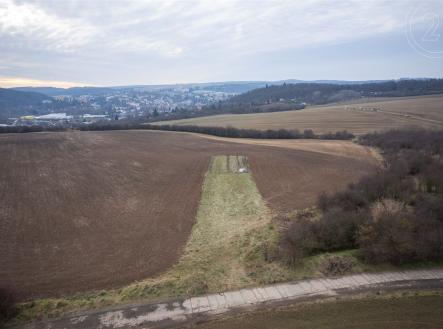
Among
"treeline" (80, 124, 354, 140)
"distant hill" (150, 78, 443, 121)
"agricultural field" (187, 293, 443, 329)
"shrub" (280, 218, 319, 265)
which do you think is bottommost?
"agricultural field" (187, 293, 443, 329)

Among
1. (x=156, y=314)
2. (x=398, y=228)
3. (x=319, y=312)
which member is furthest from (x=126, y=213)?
(x=398, y=228)

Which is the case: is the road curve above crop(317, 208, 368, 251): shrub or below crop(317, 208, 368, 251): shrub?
below

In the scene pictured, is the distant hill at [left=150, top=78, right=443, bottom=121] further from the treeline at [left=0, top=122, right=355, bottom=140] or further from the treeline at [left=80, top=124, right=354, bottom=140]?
the treeline at [left=0, top=122, right=355, bottom=140]

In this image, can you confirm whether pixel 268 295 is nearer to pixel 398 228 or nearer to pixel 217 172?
pixel 398 228

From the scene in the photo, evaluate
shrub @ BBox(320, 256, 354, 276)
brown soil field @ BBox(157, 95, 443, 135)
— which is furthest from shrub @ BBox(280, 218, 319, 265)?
brown soil field @ BBox(157, 95, 443, 135)

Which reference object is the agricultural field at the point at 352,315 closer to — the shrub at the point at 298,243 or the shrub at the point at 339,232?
the shrub at the point at 298,243

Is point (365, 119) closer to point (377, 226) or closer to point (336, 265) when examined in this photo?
point (377, 226)

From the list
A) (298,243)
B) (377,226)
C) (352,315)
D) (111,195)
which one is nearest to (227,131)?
(111,195)
